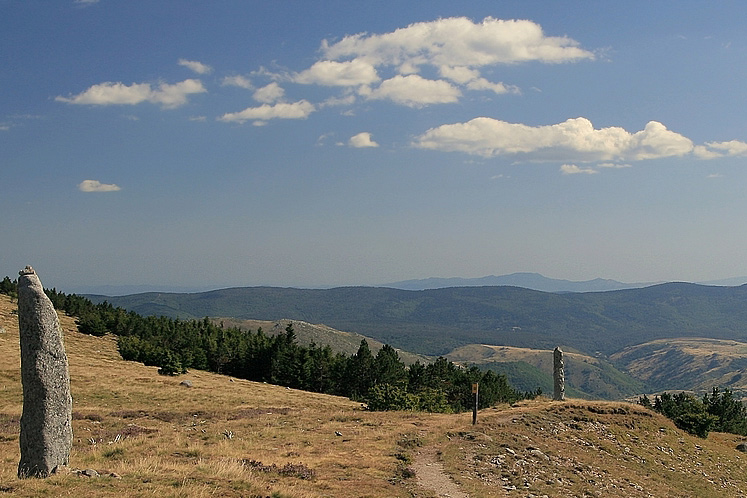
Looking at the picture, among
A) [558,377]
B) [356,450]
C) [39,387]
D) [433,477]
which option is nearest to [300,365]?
[558,377]

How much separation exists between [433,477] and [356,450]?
14.2 ft

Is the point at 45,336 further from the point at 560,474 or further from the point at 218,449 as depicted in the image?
the point at 560,474

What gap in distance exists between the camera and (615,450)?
30.3 m

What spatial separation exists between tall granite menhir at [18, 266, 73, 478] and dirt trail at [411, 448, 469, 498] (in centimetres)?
1180

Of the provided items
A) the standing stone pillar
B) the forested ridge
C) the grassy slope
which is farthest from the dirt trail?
the forested ridge

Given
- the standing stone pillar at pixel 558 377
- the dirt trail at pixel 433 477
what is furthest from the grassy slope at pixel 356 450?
the standing stone pillar at pixel 558 377

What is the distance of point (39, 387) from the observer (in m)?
14.7

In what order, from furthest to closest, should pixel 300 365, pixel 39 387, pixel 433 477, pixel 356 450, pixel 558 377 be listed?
pixel 300 365
pixel 558 377
pixel 356 450
pixel 433 477
pixel 39 387

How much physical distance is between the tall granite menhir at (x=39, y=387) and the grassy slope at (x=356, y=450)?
602mm

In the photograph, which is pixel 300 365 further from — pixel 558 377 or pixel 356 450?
pixel 356 450

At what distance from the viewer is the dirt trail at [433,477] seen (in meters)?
18.7

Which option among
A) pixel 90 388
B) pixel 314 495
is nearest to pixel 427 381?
pixel 90 388

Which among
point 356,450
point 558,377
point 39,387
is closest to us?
point 39,387

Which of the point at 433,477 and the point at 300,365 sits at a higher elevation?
the point at 433,477
